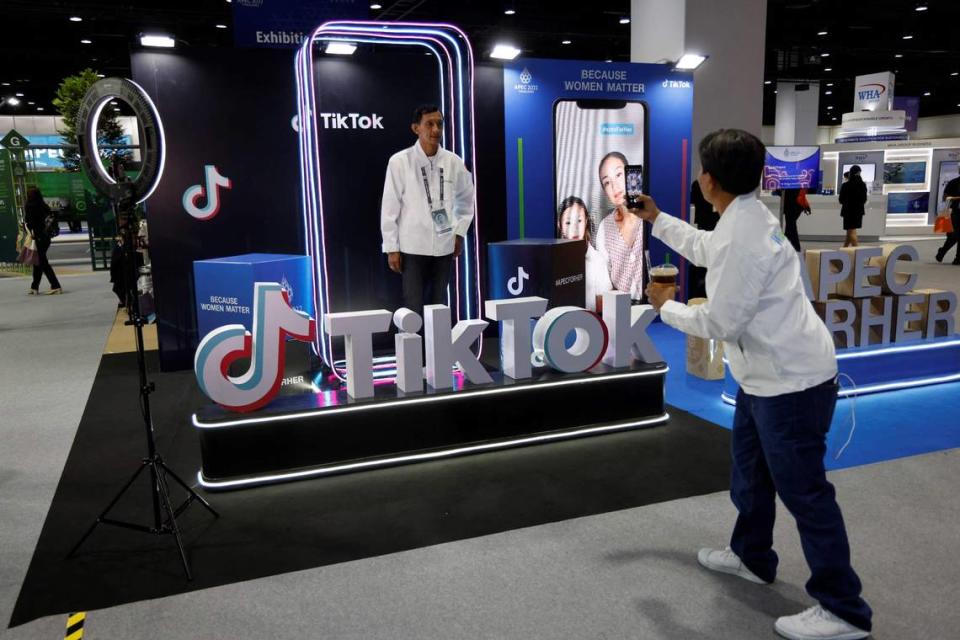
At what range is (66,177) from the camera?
1983cm

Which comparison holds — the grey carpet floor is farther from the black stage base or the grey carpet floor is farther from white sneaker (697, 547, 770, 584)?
white sneaker (697, 547, 770, 584)

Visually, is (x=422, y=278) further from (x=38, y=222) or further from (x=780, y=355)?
(x=38, y=222)

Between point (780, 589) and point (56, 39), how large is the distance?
18.5 meters

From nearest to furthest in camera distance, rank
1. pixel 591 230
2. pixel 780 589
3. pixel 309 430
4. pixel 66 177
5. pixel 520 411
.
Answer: pixel 780 589 → pixel 309 430 → pixel 520 411 → pixel 591 230 → pixel 66 177

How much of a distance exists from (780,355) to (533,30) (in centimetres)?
1513

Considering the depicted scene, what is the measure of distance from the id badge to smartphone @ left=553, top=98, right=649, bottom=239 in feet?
7.56

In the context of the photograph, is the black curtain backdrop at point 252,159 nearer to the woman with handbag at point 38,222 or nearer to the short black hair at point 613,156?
the short black hair at point 613,156

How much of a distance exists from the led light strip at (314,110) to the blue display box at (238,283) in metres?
0.18

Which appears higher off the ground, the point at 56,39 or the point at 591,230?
the point at 56,39

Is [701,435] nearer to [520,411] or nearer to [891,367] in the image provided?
[520,411]

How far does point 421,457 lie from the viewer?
12.4ft

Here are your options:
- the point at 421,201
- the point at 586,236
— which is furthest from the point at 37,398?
the point at 586,236

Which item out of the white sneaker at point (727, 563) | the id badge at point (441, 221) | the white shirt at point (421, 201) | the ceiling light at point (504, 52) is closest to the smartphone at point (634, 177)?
the ceiling light at point (504, 52)

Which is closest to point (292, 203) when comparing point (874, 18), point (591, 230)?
point (591, 230)
